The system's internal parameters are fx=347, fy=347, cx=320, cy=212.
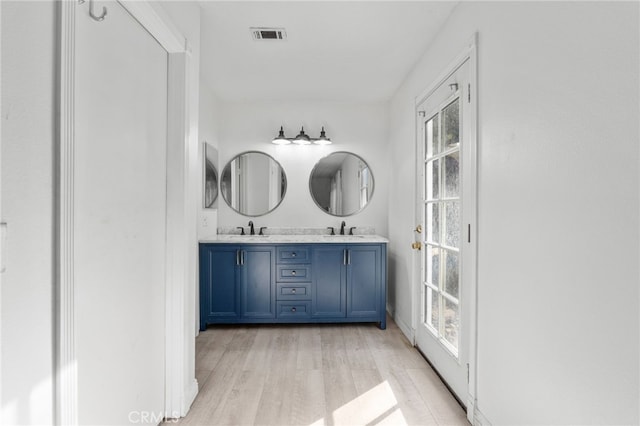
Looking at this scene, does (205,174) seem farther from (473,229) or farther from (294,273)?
(473,229)

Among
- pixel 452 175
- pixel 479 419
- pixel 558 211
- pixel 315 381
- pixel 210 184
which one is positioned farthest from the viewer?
pixel 210 184

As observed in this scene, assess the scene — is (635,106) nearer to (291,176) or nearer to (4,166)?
(4,166)

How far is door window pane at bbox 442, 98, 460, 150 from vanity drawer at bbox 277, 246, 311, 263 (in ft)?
5.48

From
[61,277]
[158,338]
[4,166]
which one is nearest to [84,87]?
[4,166]

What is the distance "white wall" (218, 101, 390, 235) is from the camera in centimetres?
402

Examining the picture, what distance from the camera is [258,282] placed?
3.36 m

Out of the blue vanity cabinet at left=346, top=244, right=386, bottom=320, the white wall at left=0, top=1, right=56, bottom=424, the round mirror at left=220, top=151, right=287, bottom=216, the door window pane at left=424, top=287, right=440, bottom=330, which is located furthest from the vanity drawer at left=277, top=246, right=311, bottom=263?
the white wall at left=0, top=1, right=56, bottom=424

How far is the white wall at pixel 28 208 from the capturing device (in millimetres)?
882

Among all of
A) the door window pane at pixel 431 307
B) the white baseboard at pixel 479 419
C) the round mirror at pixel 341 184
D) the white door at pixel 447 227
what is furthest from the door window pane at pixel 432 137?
the white baseboard at pixel 479 419

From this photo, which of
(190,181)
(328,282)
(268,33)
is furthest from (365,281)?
(268,33)

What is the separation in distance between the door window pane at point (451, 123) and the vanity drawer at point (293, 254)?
167 cm

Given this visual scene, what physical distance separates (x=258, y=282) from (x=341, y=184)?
1.49m

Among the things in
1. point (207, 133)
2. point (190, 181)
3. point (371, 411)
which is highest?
point (207, 133)

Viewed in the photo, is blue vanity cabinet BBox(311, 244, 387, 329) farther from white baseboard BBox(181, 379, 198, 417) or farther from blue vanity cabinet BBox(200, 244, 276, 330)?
white baseboard BBox(181, 379, 198, 417)
